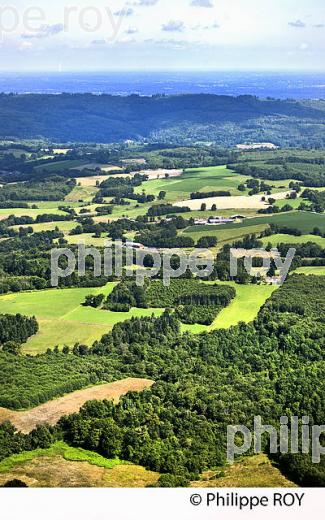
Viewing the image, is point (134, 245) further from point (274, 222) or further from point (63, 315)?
point (63, 315)

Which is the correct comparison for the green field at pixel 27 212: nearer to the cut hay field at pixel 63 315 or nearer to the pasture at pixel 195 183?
the pasture at pixel 195 183

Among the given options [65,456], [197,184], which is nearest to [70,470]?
[65,456]

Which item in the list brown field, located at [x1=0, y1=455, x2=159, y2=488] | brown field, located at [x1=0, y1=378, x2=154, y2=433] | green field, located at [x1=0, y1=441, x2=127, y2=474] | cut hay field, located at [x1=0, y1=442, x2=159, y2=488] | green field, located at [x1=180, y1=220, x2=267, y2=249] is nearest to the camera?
brown field, located at [x1=0, y1=455, x2=159, y2=488]

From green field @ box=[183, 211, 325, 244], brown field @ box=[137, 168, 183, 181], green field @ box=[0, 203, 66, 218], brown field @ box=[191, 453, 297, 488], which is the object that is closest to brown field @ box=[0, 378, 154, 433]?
brown field @ box=[191, 453, 297, 488]

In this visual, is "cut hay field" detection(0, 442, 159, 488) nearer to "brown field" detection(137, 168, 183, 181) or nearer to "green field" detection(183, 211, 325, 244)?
"green field" detection(183, 211, 325, 244)

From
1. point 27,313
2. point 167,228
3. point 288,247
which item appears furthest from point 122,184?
point 27,313

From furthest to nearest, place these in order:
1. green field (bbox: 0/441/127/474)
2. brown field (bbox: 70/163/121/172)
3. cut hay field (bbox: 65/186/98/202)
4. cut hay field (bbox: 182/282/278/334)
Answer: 1. brown field (bbox: 70/163/121/172)
2. cut hay field (bbox: 65/186/98/202)
3. cut hay field (bbox: 182/282/278/334)
4. green field (bbox: 0/441/127/474)

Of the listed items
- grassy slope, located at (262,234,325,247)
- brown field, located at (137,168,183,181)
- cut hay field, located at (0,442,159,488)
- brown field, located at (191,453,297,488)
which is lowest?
brown field, located at (191,453,297,488)
